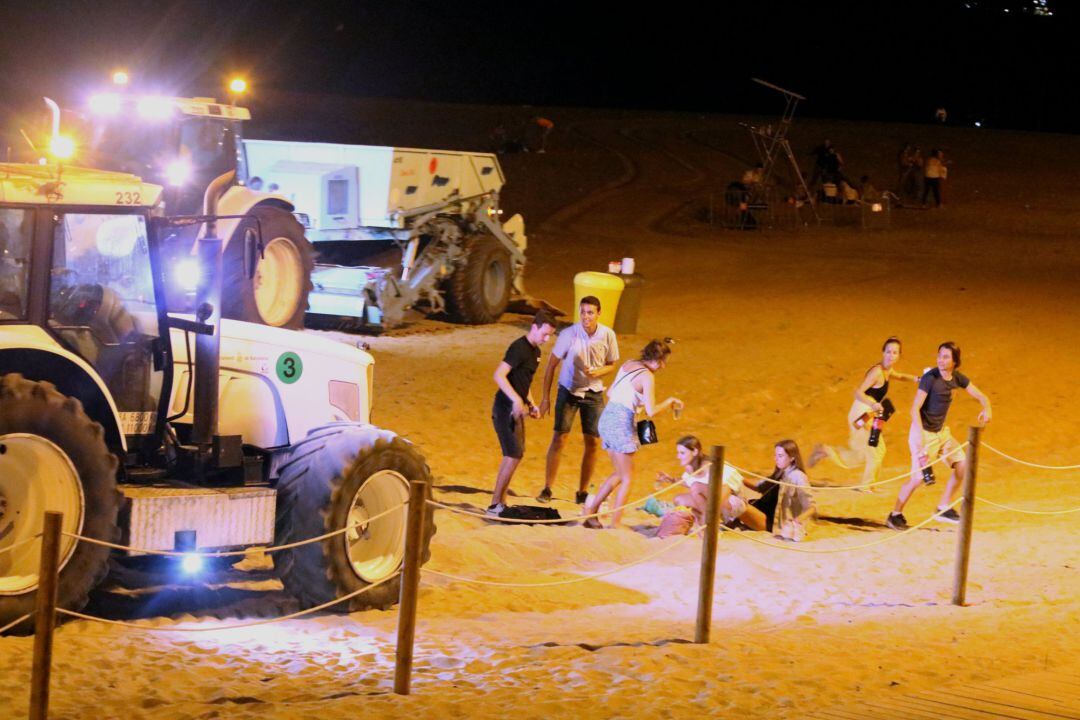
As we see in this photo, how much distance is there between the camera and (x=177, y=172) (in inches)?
559

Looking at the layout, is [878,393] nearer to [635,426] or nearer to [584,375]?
[584,375]

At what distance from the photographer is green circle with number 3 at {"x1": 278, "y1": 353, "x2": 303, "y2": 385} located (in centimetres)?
851

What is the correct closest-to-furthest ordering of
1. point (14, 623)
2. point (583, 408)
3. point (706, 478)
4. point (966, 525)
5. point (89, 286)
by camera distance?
1. point (14, 623)
2. point (89, 286)
3. point (966, 525)
4. point (706, 478)
5. point (583, 408)

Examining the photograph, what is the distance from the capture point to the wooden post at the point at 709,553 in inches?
302

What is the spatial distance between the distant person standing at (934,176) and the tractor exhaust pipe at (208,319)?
25.5 meters

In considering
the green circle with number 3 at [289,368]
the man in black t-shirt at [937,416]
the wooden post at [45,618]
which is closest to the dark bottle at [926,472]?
the man in black t-shirt at [937,416]

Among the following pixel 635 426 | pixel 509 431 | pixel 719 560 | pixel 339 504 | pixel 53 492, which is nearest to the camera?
pixel 53 492

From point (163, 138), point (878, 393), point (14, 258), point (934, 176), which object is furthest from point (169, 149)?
point (934, 176)

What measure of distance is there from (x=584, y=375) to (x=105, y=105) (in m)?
6.39

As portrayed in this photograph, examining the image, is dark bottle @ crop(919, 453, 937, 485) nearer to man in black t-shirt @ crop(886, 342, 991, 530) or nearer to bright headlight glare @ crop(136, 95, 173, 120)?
man in black t-shirt @ crop(886, 342, 991, 530)

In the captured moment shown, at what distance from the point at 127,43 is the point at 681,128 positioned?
1823 centimetres

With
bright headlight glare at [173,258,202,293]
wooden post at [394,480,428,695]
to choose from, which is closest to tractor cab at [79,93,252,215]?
bright headlight glare at [173,258,202,293]

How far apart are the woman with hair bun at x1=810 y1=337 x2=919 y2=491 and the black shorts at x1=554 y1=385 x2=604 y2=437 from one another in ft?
7.98

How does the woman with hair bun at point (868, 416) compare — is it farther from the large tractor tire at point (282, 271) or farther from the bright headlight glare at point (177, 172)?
the bright headlight glare at point (177, 172)
